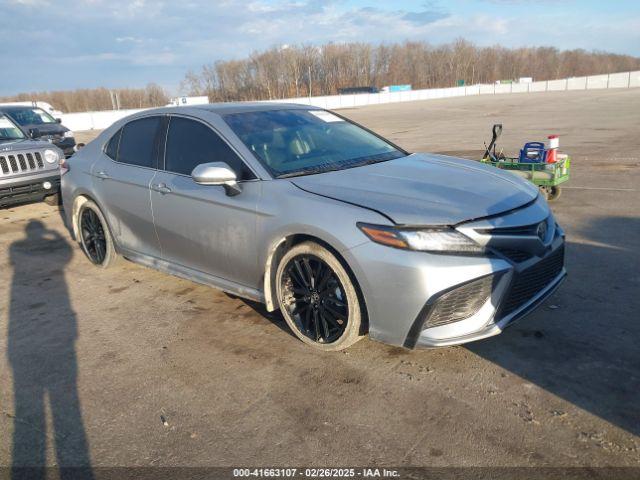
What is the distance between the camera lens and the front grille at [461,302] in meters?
2.93

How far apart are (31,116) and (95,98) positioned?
86062 mm

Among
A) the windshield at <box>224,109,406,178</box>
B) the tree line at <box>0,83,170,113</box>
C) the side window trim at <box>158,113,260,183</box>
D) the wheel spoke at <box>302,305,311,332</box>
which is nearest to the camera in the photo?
the wheel spoke at <box>302,305,311,332</box>

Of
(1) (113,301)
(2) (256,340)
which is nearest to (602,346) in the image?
(2) (256,340)

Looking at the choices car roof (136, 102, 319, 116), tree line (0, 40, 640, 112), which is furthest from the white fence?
car roof (136, 102, 319, 116)

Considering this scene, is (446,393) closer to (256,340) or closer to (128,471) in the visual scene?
(256,340)

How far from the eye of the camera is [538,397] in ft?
9.60

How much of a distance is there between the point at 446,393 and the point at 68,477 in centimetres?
203

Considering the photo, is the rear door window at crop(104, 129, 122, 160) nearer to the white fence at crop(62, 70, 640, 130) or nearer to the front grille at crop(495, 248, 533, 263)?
the front grille at crop(495, 248, 533, 263)

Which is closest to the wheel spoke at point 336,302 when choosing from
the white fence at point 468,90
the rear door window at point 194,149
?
the rear door window at point 194,149

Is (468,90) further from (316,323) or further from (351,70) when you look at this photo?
(316,323)

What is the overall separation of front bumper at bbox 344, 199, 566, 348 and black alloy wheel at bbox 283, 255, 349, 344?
10.0 inches

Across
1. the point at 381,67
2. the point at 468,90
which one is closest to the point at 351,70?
the point at 381,67

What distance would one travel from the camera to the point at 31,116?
15.5 metres

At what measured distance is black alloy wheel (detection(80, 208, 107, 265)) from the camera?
5.53m
